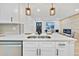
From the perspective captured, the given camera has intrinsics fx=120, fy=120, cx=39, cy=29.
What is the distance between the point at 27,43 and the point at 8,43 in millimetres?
373

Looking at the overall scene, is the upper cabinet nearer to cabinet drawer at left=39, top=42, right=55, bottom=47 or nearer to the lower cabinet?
the lower cabinet

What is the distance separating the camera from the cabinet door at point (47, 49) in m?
2.42

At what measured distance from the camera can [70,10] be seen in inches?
88.3

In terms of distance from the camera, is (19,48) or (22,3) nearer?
(22,3)

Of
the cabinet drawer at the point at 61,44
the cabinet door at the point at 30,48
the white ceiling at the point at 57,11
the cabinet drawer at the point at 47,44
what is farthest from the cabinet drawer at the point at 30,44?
the white ceiling at the point at 57,11

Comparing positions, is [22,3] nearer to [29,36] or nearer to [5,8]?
[5,8]

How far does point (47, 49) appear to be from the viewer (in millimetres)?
2492

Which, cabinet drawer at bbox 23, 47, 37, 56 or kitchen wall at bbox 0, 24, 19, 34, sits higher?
kitchen wall at bbox 0, 24, 19, 34

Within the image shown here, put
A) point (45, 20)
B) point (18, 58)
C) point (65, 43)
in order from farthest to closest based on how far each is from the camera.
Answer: point (65, 43) < point (45, 20) < point (18, 58)

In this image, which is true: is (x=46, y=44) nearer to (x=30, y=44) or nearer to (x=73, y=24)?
(x=30, y=44)

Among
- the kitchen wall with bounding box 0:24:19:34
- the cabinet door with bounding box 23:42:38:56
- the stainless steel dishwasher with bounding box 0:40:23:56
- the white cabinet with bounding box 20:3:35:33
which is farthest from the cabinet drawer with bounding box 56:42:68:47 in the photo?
the kitchen wall with bounding box 0:24:19:34

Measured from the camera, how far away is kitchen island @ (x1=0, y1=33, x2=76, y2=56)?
2.29 m

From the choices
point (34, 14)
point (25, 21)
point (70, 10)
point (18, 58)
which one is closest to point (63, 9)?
point (70, 10)

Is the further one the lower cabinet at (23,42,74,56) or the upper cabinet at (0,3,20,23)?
the lower cabinet at (23,42,74,56)
